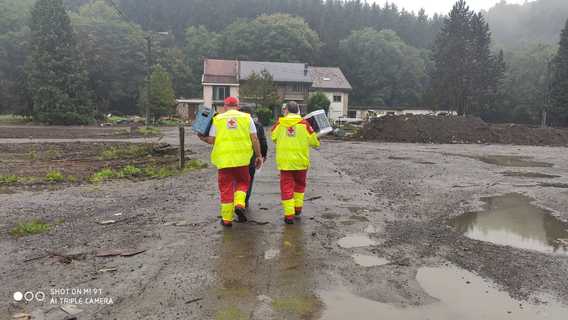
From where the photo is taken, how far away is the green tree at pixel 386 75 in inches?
3066

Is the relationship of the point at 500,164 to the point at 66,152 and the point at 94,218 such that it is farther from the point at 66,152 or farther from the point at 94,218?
the point at 66,152

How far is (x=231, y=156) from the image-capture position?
216 inches

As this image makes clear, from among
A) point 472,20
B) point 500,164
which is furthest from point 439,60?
point 500,164

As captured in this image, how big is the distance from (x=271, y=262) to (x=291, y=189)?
1.75 metres

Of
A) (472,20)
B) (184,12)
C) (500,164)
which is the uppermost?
(184,12)

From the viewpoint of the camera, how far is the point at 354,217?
21.2 ft

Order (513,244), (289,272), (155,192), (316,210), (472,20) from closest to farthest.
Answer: (289,272) < (513,244) < (316,210) < (155,192) < (472,20)

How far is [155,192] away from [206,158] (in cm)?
607

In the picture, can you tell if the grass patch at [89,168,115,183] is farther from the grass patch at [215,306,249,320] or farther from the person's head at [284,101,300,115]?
the grass patch at [215,306,249,320]

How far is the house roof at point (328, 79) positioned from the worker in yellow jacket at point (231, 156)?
5385 centimetres

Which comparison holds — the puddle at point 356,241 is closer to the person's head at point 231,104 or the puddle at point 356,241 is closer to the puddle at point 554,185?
the person's head at point 231,104

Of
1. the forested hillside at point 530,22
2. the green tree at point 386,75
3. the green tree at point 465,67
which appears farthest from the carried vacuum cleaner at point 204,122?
the forested hillside at point 530,22

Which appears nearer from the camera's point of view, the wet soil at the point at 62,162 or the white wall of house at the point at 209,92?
the wet soil at the point at 62,162

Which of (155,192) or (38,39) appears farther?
(38,39)
